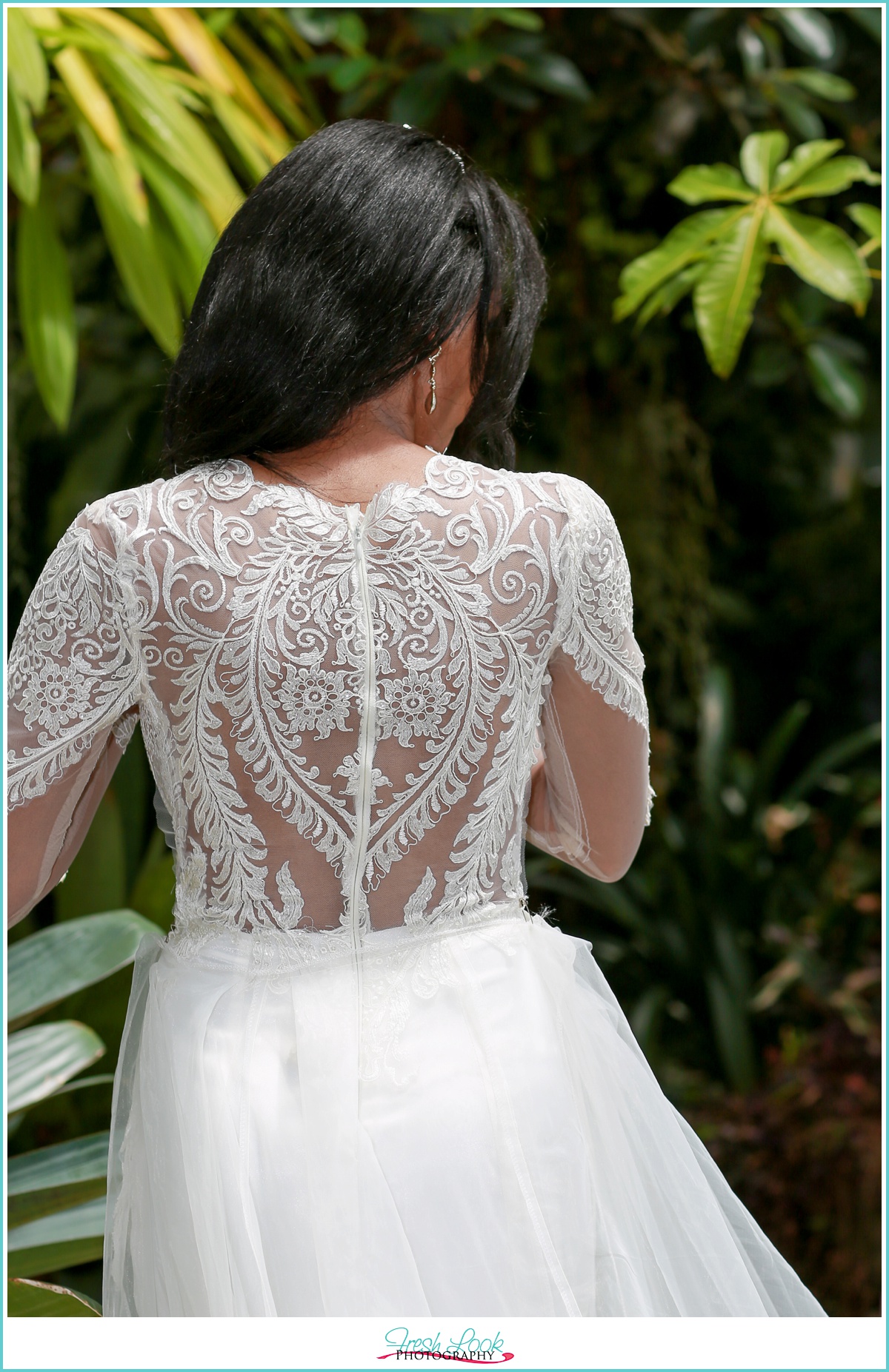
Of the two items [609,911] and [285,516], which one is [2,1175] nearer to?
[285,516]

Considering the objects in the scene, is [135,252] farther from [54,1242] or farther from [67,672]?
[54,1242]

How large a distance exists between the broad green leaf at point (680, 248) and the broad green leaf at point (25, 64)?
78 centimetres

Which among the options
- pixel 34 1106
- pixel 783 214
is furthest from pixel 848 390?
pixel 34 1106

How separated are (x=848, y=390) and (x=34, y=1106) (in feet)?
5.86

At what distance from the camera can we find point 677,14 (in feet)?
6.28

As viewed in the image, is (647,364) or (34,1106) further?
(647,364)

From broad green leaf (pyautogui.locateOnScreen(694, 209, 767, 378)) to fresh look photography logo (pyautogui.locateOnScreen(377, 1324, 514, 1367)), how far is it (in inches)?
41.8

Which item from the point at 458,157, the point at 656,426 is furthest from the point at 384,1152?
the point at 656,426

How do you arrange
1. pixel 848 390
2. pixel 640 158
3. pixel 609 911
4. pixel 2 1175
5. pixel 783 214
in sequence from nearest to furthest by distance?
pixel 2 1175 → pixel 783 214 → pixel 848 390 → pixel 640 158 → pixel 609 911

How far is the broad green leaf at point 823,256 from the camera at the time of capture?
1373mm

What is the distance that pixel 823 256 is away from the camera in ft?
4.57

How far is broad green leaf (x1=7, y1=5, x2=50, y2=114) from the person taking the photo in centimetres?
143

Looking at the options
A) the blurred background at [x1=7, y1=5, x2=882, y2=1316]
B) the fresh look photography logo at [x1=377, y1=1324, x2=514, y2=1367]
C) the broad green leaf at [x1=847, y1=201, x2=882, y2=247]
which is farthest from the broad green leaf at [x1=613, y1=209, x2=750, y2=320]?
the fresh look photography logo at [x1=377, y1=1324, x2=514, y2=1367]

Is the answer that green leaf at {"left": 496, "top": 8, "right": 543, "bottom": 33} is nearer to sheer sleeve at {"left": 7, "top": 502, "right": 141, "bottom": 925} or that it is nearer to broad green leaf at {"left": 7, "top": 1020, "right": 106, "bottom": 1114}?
sheer sleeve at {"left": 7, "top": 502, "right": 141, "bottom": 925}
